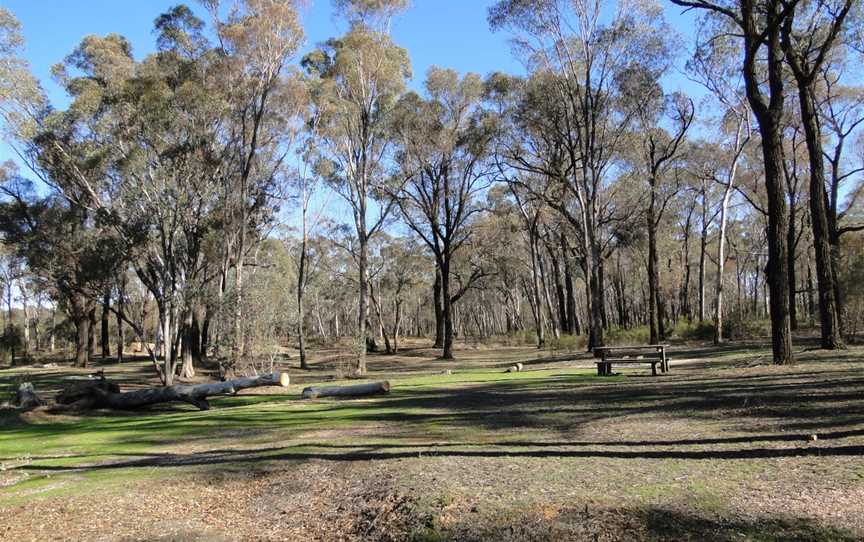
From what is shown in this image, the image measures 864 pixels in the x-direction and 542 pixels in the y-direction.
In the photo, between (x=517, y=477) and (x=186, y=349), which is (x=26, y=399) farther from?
(x=517, y=477)

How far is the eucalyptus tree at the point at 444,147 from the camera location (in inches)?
1269

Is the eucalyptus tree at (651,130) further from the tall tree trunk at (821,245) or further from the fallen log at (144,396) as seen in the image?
the fallen log at (144,396)

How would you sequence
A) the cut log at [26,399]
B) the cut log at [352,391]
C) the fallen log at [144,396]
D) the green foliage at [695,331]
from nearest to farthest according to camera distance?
the cut log at [26,399]
the fallen log at [144,396]
the cut log at [352,391]
the green foliage at [695,331]

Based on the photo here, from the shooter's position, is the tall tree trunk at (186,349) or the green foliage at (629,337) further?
the green foliage at (629,337)

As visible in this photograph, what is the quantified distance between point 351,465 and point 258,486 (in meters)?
1.09

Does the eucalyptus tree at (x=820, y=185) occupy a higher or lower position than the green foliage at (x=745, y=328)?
higher

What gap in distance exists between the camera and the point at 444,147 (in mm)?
32969

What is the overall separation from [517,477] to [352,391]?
10621mm

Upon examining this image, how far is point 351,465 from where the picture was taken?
23.6ft

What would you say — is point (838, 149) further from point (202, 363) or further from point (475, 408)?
point (202, 363)

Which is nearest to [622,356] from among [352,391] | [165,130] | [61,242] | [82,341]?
[352,391]

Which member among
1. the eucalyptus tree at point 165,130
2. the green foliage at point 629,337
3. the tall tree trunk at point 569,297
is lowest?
the green foliage at point 629,337

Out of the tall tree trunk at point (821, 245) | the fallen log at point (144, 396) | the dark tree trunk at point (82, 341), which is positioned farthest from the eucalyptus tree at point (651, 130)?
the dark tree trunk at point (82, 341)

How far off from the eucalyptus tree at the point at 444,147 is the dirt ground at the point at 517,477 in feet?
77.1
